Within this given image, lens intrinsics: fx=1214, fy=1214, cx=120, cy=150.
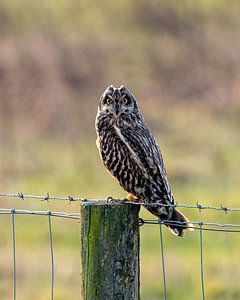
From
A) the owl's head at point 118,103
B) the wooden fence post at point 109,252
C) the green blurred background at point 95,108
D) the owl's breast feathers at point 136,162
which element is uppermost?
the green blurred background at point 95,108

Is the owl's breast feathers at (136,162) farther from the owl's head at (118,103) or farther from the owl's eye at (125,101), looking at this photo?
the owl's eye at (125,101)

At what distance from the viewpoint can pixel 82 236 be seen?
5977 mm

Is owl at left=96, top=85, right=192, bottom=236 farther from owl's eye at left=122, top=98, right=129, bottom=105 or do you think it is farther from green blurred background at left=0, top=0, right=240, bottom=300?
green blurred background at left=0, top=0, right=240, bottom=300

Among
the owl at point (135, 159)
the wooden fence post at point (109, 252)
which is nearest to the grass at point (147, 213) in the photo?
the owl at point (135, 159)

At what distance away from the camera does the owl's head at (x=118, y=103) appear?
8280 mm

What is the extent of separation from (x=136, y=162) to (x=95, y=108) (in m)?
19.4

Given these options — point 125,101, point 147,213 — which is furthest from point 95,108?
point 125,101

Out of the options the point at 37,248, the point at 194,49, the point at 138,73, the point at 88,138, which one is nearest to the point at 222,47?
the point at 194,49

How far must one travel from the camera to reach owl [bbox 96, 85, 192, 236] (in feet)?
25.9

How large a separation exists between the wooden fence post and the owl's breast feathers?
193cm

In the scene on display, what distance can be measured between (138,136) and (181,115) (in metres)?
18.8

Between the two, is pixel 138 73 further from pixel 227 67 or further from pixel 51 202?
pixel 51 202

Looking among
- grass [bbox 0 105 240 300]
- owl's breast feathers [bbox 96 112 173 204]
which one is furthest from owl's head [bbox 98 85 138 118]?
grass [bbox 0 105 240 300]

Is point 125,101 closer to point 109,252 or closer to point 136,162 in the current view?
point 136,162
